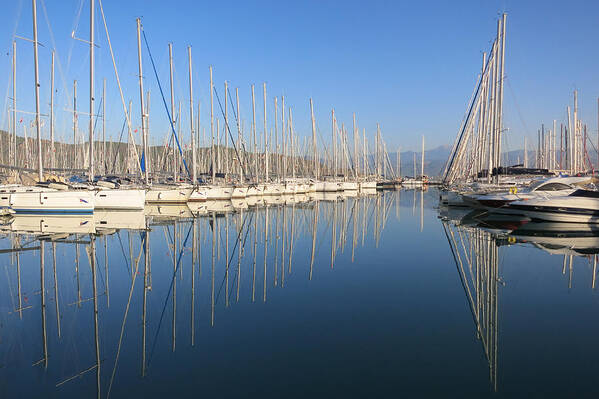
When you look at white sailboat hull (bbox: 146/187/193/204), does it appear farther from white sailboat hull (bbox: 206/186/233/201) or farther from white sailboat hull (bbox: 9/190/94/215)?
white sailboat hull (bbox: 9/190/94/215)

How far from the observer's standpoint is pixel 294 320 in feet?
28.0

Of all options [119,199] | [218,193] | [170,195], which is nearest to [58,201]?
[119,199]

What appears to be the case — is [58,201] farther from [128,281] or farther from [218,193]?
[218,193]

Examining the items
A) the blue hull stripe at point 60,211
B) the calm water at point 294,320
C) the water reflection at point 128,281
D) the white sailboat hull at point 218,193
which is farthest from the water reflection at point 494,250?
the white sailboat hull at point 218,193

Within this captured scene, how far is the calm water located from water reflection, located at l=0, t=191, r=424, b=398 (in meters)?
0.05

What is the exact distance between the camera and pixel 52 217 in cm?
2452

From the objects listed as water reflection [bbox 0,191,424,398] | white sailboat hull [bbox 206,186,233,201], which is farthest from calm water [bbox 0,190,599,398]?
white sailboat hull [bbox 206,186,233,201]

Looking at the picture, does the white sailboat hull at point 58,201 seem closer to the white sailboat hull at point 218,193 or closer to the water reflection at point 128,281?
the water reflection at point 128,281

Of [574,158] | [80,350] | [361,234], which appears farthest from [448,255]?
[574,158]

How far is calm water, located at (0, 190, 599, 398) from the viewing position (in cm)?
594

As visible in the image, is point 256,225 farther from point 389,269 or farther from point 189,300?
point 189,300

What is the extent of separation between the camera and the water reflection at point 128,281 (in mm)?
6691

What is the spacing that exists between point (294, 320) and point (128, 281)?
4.79m

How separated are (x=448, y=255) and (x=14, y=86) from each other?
3153 cm
